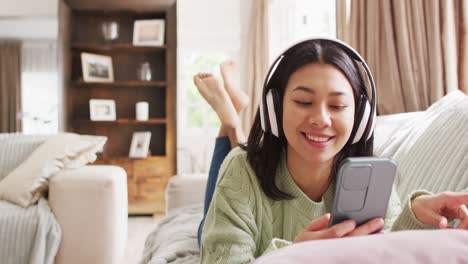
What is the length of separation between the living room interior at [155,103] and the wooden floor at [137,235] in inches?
0.7

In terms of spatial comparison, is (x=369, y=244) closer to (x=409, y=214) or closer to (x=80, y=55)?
(x=409, y=214)

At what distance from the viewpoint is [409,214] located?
29.5 inches

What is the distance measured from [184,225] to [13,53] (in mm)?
7529

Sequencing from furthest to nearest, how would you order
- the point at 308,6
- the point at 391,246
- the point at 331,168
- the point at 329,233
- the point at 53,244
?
the point at 308,6 → the point at 53,244 → the point at 331,168 → the point at 329,233 → the point at 391,246

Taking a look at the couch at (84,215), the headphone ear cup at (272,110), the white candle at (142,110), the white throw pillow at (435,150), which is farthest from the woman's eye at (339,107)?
the white candle at (142,110)

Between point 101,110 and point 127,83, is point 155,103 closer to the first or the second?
point 127,83

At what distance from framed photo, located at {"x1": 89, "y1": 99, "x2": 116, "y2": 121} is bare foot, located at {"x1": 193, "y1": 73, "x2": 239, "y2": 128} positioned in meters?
3.00

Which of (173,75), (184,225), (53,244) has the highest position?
(173,75)

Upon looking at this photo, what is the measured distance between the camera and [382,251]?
1.15ft

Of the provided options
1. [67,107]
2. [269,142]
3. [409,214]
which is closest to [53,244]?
[269,142]

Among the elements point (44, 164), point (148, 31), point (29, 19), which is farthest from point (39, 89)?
point (44, 164)

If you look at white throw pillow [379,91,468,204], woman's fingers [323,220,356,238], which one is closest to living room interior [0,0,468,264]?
white throw pillow [379,91,468,204]

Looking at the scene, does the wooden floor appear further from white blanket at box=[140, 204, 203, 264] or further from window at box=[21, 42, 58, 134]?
window at box=[21, 42, 58, 134]

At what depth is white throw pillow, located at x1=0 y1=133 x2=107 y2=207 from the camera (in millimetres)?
2279
